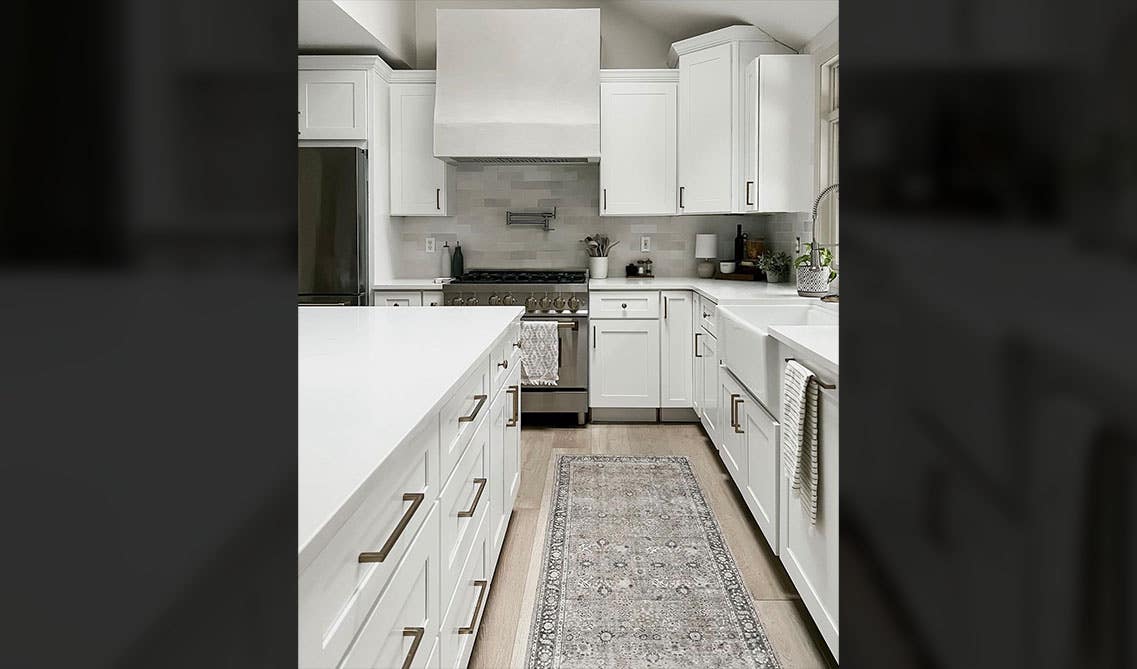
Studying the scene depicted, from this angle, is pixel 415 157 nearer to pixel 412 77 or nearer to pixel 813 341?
pixel 412 77

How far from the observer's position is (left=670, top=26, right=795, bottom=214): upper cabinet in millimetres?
4449

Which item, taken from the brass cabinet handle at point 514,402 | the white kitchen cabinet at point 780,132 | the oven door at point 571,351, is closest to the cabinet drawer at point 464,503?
the brass cabinet handle at point 514,402

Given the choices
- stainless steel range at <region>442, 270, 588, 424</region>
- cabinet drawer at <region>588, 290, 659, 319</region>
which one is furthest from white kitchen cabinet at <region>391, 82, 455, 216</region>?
cabinet drawer at <region>588, 290, 659, 319</region>

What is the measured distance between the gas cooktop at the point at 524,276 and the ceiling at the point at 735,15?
5.36 feet

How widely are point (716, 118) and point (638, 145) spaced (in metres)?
0.50

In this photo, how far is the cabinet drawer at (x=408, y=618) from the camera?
1.02 meters

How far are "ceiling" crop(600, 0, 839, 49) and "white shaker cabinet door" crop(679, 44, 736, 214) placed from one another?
0.75 feet

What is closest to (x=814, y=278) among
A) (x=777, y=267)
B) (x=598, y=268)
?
(x=777, y=267)

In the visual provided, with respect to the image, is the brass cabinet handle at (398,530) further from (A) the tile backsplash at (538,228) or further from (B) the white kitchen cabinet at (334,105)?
(A) the tile backsplash at (538,228)

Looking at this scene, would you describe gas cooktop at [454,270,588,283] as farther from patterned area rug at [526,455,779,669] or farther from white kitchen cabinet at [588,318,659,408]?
patterned area rug at [526,455,779,669]
